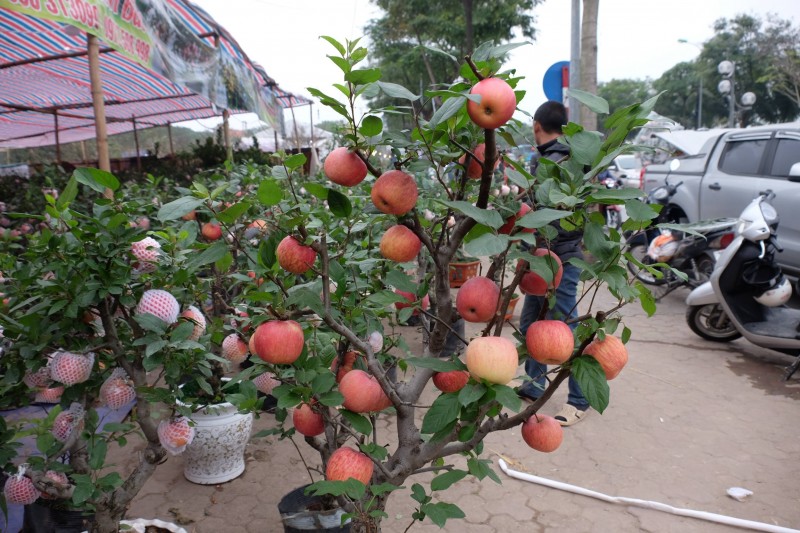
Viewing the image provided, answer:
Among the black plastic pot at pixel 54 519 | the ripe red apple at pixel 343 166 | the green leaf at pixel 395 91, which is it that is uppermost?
the green leaf at pixel 395 91

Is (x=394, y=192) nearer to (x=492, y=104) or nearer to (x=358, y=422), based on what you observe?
(x=492, y=104)

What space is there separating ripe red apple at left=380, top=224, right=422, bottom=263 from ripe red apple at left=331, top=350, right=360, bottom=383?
0.60 meters

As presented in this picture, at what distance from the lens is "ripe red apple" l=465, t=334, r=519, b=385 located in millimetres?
1102

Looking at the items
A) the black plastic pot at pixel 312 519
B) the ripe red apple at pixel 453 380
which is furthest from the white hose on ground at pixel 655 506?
the ripe red apple at pixel 453 380

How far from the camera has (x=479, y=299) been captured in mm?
1265

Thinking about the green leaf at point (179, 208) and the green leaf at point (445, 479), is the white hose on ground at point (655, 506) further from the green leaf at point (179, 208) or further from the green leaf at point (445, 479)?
the green leaf at point (179, 208)

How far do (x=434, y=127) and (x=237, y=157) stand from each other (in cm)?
888

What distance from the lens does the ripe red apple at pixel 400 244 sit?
4.08ft

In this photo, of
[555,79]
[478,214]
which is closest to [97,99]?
[478,214]

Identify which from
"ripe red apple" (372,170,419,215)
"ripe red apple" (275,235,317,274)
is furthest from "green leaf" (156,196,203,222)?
"ripe red apple" (372,170,419,215)

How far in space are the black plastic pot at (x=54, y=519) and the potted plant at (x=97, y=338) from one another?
3 centimetres

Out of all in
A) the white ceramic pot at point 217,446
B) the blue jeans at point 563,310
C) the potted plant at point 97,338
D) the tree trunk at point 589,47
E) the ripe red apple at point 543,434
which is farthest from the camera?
the tree trunk at point 589,47

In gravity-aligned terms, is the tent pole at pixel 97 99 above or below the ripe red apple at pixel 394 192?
above

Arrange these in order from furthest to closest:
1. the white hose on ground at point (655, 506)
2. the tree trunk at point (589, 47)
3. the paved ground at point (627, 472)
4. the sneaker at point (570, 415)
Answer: the tree trunk at point (589, 47) < the sneaker at point (570, 415) < the paved ground at point (627, 472) < the white hose on ground at point (655, 506)
